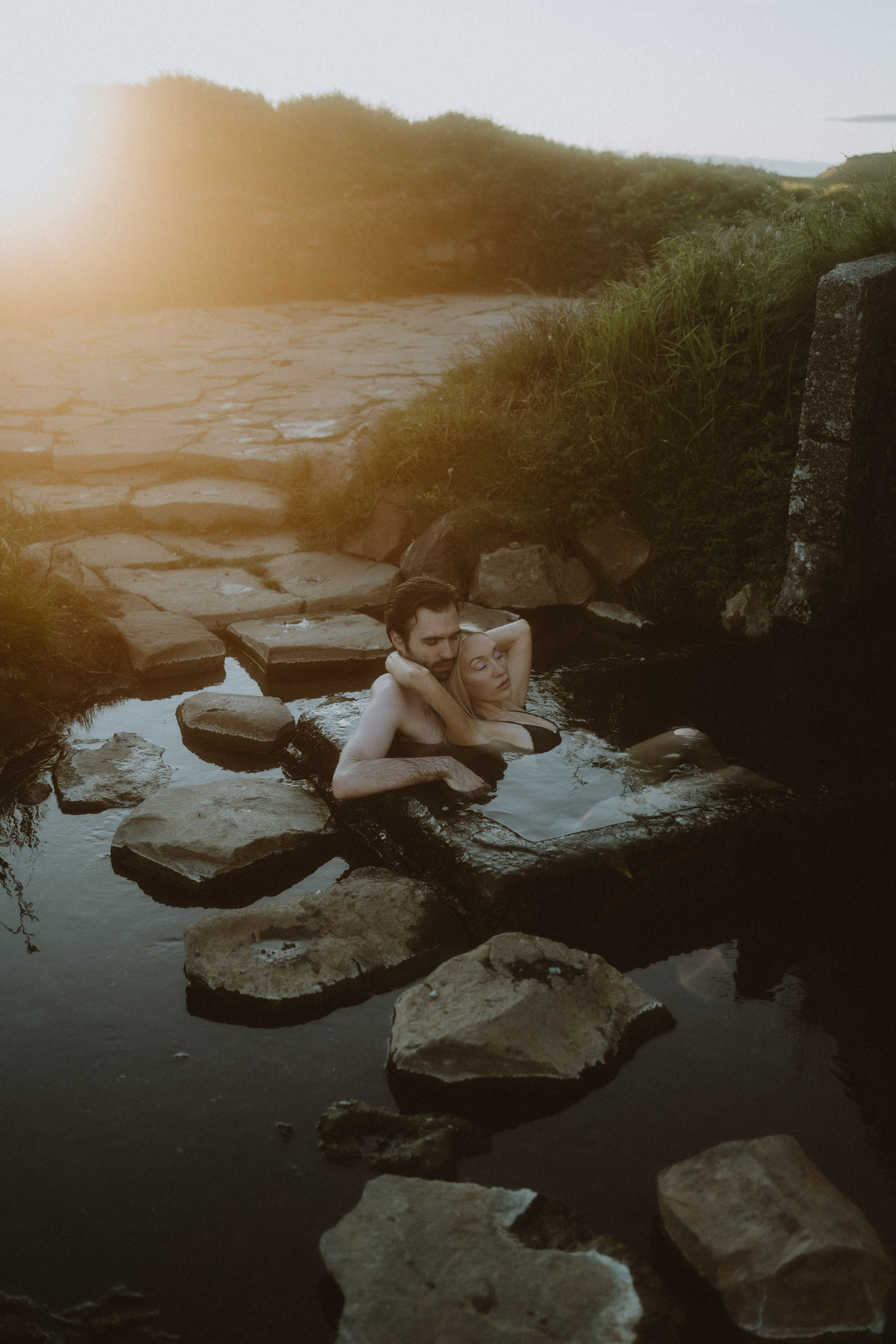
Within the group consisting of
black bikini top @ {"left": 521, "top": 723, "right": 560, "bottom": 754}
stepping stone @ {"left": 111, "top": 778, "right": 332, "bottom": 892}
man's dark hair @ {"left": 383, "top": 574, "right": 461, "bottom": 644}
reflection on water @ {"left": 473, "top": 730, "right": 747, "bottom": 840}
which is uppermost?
man's dark hair @ {"left": 383, "top": 574, "right": 461, "bottom": 644}

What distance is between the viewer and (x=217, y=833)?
3553 millimetres

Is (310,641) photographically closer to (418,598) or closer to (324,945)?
(418,598)

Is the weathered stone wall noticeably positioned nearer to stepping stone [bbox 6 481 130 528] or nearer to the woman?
the woman

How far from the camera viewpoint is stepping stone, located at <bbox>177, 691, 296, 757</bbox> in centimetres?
445

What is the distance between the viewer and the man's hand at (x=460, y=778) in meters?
3.56

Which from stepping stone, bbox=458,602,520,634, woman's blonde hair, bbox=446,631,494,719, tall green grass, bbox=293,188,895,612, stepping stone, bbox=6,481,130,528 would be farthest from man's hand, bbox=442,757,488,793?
stepping stone, bbox=6,481,130,528

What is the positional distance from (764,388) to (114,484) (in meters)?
4.25

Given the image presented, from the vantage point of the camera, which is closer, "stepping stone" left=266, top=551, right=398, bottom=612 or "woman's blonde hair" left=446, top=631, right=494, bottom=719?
"woman's blonde hair" left=446, top=631, right=494, bottom=719

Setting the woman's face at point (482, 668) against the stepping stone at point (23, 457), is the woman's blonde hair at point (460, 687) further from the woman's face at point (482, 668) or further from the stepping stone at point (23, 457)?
the stepping stone at point (23, 457)

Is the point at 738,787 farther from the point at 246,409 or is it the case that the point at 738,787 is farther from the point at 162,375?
the point at 162,375

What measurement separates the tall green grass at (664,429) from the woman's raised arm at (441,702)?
7.34 feet

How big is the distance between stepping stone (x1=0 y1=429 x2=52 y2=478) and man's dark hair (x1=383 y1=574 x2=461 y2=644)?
168 inches

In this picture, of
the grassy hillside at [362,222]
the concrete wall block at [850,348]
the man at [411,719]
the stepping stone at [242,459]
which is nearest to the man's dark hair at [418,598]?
the man at [411,719]

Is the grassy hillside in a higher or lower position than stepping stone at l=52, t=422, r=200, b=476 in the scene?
higher
